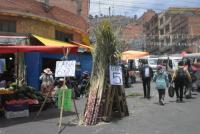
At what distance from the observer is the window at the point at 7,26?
23.7m

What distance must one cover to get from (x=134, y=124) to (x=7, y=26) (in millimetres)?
12329

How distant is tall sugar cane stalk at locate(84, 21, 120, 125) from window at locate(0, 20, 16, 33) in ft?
33.1

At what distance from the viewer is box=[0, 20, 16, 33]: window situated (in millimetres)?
23656

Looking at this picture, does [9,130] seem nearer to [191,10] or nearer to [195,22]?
[195,22]

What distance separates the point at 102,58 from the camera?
14.8 meters

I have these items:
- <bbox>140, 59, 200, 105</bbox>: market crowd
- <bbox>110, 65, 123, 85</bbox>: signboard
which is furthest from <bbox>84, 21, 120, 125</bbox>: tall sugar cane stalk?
<bbox>140, 59, 200, 105</bbox>: market crowd

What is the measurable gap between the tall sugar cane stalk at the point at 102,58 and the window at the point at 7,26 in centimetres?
1009

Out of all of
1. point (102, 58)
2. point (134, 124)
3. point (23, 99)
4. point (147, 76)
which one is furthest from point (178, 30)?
point (134, 124)

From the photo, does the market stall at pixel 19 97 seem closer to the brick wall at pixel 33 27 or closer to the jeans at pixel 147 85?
the jeans at pixel 147 85

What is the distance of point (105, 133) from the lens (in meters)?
12.5

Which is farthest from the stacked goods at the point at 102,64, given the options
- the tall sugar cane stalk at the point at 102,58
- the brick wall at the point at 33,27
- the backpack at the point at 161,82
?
the brick wall at the point at 33,27

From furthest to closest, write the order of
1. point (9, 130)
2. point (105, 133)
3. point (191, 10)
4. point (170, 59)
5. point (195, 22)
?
point (191, 10) < point (195, 22) < point (170, 59) < point (9, 130) < point (105, 133)

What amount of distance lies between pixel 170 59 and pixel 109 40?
115 ft

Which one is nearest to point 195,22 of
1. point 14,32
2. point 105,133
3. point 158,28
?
point 158,28
